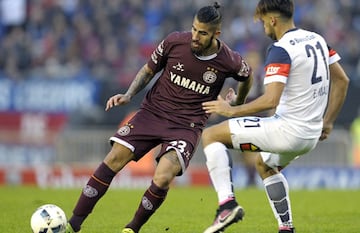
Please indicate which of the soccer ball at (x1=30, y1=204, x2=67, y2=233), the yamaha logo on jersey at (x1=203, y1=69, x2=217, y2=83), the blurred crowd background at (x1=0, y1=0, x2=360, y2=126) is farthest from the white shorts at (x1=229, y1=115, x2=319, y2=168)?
the blurred crowd background at (x1=0, y1=0, x2=360, y2=126)

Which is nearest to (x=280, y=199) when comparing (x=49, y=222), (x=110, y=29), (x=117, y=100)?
(x=117, y=100)

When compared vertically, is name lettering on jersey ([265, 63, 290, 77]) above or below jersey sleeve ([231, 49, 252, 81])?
above

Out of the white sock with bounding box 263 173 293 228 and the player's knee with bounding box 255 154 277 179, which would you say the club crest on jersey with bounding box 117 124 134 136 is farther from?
the white sock with bounding box 263 173 293 228

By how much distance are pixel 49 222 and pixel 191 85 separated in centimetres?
197

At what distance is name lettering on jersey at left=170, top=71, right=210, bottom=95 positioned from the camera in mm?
9242

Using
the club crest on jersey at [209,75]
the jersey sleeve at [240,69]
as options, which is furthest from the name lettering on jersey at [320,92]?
the club crest on jersey at [209,75]

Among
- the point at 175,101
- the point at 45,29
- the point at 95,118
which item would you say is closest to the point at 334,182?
the point at 95,118

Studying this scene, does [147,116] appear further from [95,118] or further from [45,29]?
[45,29]

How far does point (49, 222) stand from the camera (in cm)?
856

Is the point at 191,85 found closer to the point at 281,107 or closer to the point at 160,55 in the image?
the point at 160,55

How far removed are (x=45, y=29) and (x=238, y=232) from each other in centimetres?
1638

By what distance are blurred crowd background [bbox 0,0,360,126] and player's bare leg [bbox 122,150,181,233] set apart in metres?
13.5

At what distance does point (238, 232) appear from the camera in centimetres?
963

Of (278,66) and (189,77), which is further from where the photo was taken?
(189,77)
